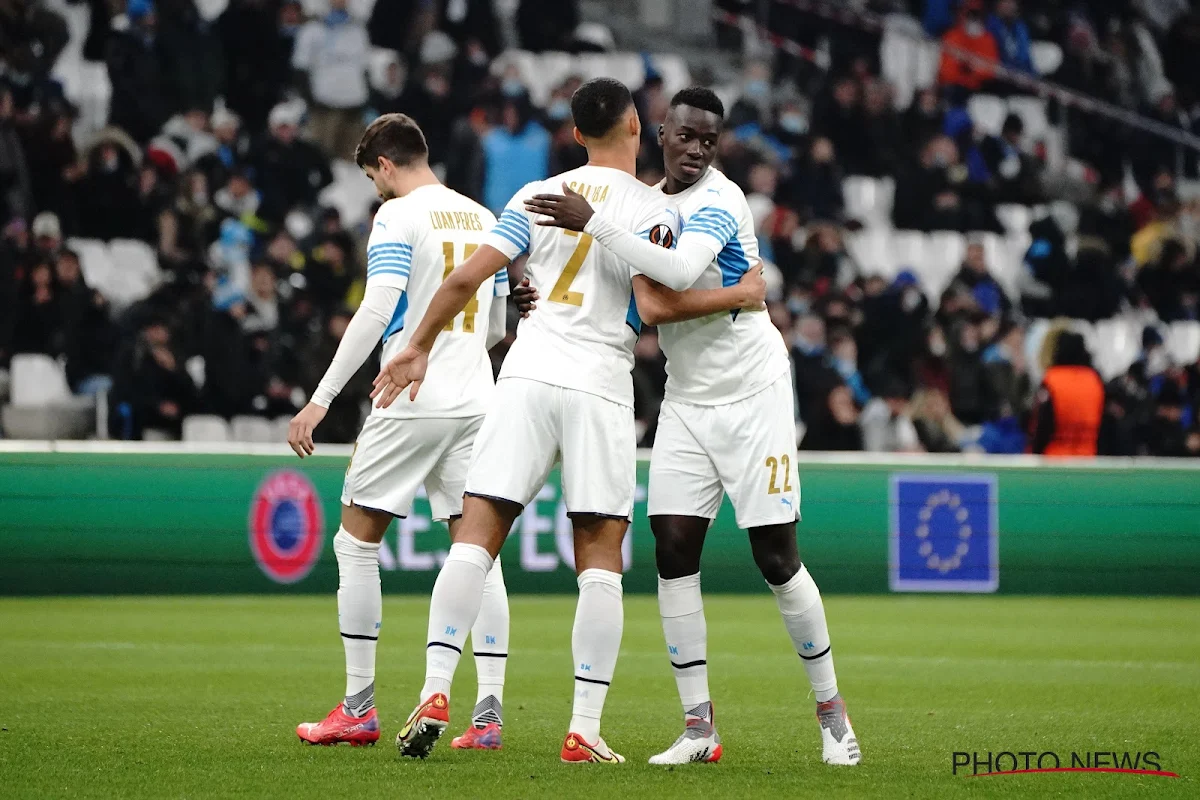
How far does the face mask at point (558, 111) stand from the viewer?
17.5m

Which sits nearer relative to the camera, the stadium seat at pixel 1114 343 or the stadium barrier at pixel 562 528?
the stadium barrier at pixel 562 528

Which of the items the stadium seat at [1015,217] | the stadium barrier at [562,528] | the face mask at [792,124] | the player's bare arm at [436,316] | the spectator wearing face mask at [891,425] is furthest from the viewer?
the stadium seat at [1015,217]

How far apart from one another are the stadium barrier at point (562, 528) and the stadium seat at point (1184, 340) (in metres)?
4.61

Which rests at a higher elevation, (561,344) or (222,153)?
(222,153)

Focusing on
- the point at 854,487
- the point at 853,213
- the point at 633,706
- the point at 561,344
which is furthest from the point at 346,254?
the point at 561,344

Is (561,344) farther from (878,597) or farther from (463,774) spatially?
(878,597)

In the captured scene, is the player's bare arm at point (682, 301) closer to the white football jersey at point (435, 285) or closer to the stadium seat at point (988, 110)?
the white football jersey at point (435, 285)

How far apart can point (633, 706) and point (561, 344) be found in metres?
2.29

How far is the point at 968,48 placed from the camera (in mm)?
21250

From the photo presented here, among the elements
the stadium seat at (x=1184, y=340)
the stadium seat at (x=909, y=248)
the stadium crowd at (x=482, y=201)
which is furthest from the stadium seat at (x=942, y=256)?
the stadium seat at (x=1184, y=340)

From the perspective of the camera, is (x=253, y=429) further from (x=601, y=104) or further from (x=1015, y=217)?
(x=1015, y=217)

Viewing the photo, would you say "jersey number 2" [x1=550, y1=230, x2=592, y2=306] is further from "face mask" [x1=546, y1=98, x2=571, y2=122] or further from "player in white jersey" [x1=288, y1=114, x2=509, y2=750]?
"face mask" [x1=546, y1=98, x2=571, y2=122]

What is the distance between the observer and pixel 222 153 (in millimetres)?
16188

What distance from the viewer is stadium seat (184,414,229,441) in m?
13.5
